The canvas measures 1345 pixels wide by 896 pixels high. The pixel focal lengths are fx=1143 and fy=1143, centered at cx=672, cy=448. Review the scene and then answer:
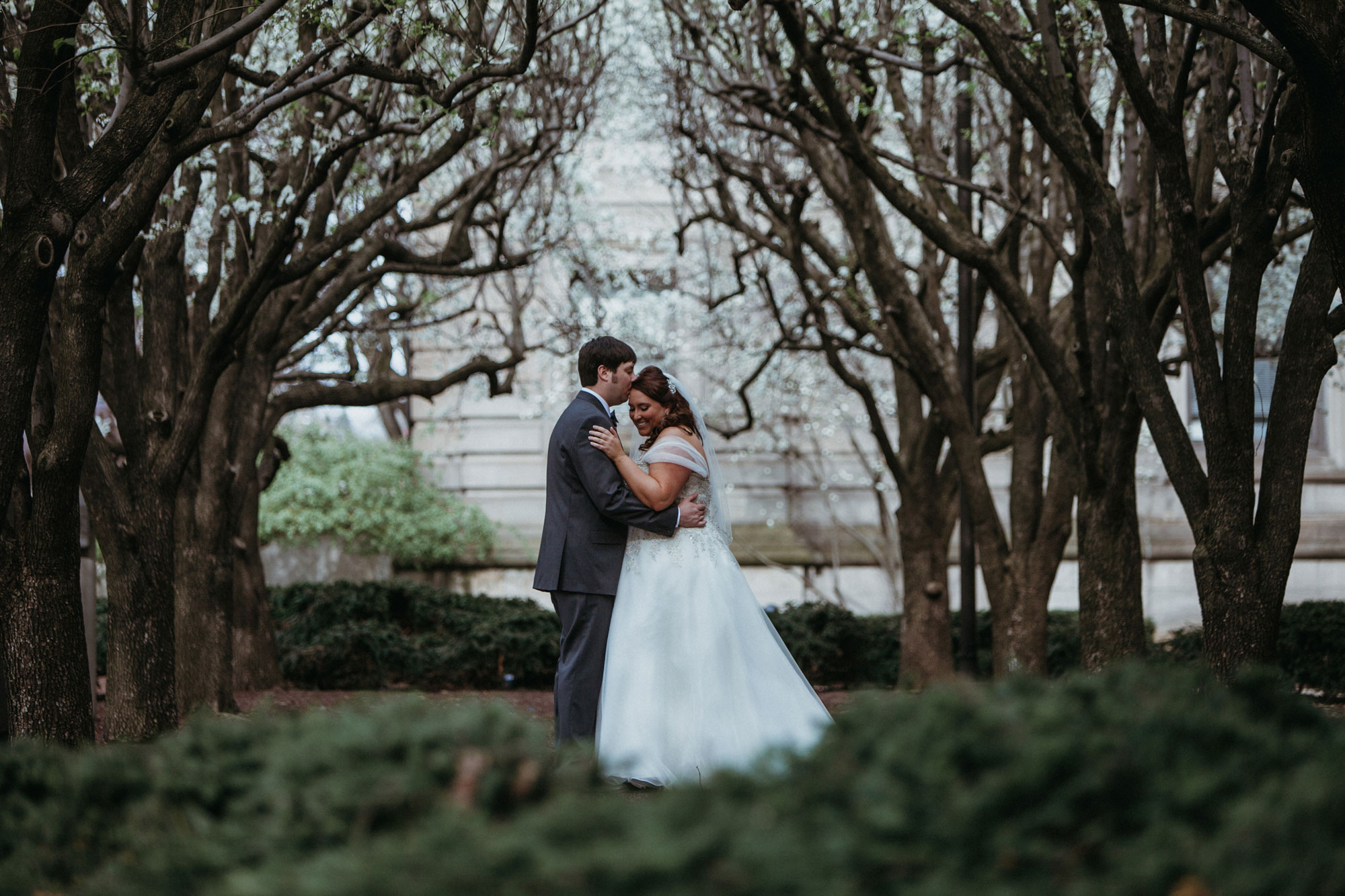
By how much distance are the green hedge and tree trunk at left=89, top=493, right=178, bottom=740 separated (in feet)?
15.2

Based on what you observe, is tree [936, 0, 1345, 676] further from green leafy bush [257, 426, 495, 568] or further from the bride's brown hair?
green leafy bush [257, 426, 495, 568]

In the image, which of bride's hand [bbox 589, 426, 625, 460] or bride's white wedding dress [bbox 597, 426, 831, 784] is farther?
→ bride's hand [bbox 589, 426, 625, 460]

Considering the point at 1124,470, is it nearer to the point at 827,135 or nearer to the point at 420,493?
the point at 827,135

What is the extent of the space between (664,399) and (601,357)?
0.43 m

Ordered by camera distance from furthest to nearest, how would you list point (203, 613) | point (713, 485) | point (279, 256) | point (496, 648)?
point (496, 648)
point (203, 613)
point (279, 256)
point (713, 485)

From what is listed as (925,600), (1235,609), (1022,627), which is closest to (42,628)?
(1235,609)

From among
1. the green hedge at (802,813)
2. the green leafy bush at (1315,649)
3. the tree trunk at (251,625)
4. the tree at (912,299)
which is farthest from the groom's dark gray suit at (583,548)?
the tree trunk at (251,625)

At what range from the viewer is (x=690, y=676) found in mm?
6027

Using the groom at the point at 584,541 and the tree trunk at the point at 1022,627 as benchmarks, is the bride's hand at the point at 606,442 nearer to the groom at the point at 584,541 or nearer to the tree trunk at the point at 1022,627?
the groom at the point at 584,541

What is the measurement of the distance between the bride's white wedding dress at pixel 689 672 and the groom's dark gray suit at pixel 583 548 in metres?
0.08

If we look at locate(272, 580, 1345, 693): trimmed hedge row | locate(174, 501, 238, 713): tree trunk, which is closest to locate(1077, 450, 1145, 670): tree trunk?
locate(272, 580, 1345, 693): trimmed hedge row

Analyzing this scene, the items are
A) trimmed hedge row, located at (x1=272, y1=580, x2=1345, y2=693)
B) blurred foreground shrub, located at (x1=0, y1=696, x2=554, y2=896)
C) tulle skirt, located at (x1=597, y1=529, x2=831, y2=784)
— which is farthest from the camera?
trimmed hedge row, located at (x1=272, y1=580, x2=1345, y2=693)

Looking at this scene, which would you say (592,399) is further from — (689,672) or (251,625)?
(251,625)

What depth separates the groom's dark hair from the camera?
21.2 feet
